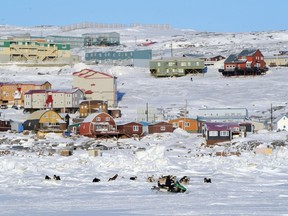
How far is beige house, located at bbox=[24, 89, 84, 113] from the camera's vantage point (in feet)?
152

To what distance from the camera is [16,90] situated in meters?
Result: 49.8

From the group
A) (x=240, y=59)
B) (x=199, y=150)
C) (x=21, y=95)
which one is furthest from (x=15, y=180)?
(x=240, y=59)

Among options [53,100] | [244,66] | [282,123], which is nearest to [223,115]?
[282,123]

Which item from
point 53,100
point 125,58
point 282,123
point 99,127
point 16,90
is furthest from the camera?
point 125,58

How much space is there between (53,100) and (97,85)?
4574mm

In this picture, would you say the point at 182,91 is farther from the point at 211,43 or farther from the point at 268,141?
the point at 211,43

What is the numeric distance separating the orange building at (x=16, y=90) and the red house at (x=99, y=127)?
45.9 feet

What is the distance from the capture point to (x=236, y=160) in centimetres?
2111

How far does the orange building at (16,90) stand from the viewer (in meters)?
49.5

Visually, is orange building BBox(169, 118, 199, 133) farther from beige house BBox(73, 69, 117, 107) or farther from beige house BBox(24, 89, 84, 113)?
beige house BBox(73, 69, 117, 107)

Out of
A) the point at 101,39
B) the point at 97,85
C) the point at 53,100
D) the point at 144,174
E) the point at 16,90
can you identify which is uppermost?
the point at 101,39

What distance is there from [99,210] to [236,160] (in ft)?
33.7

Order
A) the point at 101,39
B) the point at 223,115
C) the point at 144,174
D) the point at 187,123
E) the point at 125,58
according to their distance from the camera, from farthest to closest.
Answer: the point at 101,39 < the point at 125,58 < the point at 223,115 < the point at 187,123 < the point at 144,174

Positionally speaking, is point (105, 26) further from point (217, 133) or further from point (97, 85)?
point (217, 133)
